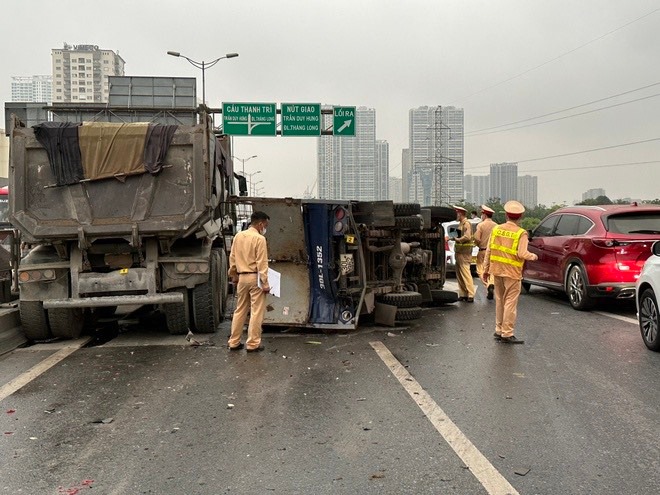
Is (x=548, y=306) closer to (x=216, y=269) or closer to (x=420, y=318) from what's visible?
(x=420, y=318)

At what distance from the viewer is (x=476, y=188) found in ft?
210

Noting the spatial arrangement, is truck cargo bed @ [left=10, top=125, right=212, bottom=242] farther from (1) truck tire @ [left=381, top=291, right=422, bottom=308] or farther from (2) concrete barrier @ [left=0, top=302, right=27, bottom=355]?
(1) truck tire @ [left=381, top=291, right=422, bottom=308]

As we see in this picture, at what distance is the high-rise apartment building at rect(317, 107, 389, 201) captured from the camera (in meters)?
50.1

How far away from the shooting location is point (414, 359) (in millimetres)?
6953

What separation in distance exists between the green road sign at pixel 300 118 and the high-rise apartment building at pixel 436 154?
2874 cm

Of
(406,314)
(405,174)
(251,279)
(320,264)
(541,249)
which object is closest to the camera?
(251,279)

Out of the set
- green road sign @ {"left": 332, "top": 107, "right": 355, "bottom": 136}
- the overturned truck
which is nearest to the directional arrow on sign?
green road sign @ {"left": 332, "top": 107, "right": 355, "bottom": 136}

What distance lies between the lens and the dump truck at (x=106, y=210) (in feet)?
25.5

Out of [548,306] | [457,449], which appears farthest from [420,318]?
[457,449]

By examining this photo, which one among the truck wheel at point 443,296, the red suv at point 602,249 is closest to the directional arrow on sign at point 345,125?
the red suv at point 602,249

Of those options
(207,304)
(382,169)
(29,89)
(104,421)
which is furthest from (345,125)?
(29,89)

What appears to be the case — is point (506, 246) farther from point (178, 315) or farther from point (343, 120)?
point (343, 120)

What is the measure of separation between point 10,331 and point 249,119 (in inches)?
768

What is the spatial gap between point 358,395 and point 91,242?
4253 mm
